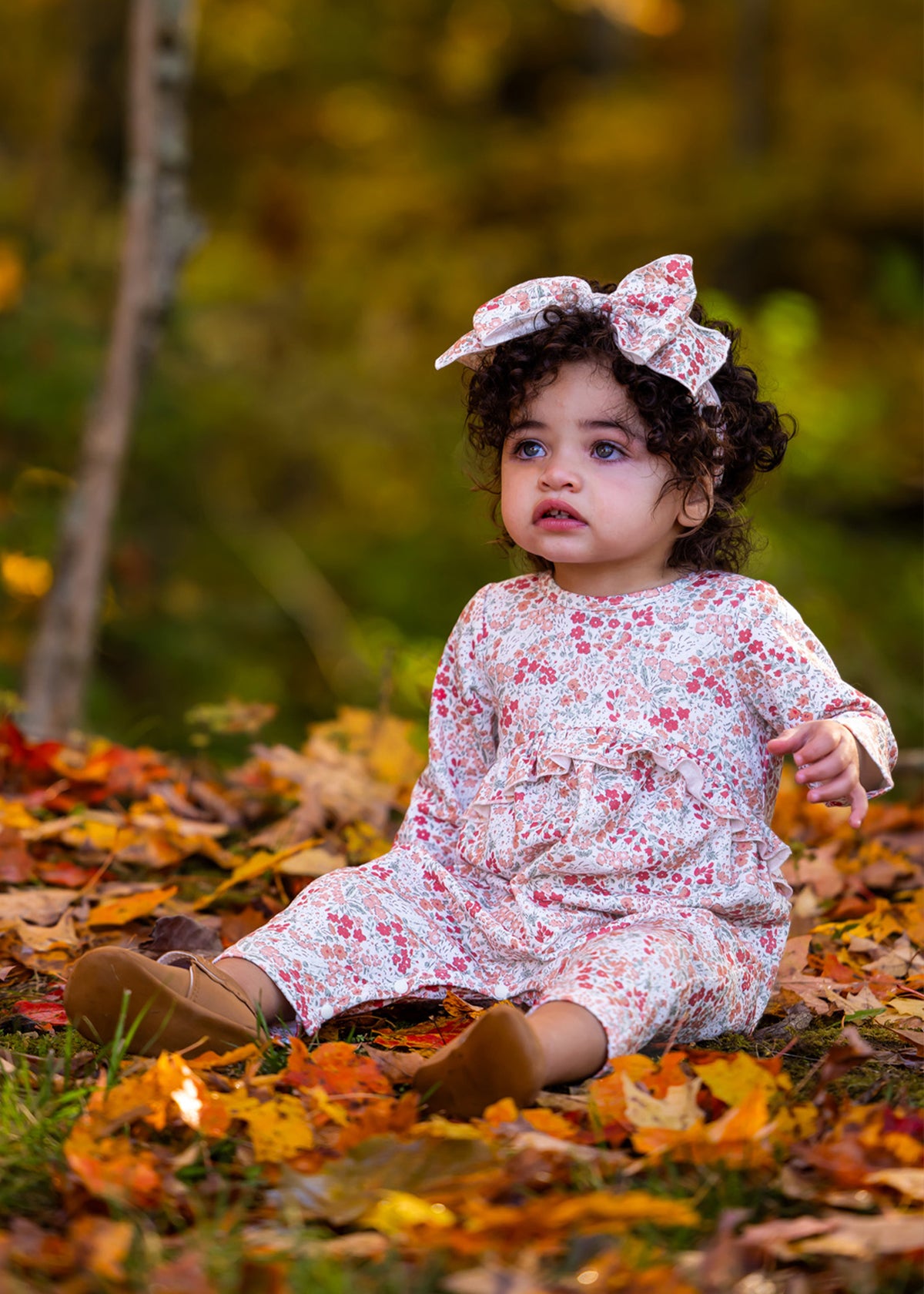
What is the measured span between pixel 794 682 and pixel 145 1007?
1.16 m

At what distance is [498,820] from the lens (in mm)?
2473

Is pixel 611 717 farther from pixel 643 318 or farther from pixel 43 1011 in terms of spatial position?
pixel 43 1011

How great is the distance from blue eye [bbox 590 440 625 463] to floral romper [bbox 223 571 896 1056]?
0.25 meters

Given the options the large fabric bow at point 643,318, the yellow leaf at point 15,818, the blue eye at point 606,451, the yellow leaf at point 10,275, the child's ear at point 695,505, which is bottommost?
the yellow leaf at point 15,818

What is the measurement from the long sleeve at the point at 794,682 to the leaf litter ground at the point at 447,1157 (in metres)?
0.46

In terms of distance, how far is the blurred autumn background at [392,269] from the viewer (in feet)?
25.5

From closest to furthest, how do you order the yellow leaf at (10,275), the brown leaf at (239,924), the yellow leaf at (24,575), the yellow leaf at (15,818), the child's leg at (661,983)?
1. the child's leg at (661,983)
2. the brown leaf at (239,924)
3. the yellow leaf at (15,818)
4. the yellow leaf at (24,575)
5. the yellow leaf at (10,275)

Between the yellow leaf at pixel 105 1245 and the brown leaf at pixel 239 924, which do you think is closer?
the yellow leaf at pixel 105 1245

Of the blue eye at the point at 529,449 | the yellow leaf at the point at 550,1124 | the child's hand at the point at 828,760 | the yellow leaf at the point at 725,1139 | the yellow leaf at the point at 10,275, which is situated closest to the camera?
the yellow leaf at the point at 725,1139

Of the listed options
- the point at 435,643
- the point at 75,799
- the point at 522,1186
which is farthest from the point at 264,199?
the point at 522,1186

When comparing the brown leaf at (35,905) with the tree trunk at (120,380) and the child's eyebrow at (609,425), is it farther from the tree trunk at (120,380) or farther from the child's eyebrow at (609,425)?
the tree trunk at (120,380)

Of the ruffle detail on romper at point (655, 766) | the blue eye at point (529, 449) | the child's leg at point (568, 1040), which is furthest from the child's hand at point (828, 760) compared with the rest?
the blue eye at point (529, 449)

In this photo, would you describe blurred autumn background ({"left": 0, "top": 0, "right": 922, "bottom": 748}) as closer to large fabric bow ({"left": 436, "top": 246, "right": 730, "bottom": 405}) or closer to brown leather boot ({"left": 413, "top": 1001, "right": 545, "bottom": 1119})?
large fabric bow ({"left": 436, "top": 246, "right": 730, "bottom": 405})

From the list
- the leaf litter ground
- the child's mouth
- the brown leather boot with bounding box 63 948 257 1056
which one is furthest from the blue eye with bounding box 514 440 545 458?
the brown leather boot with bounding box 63 948 257 1056
